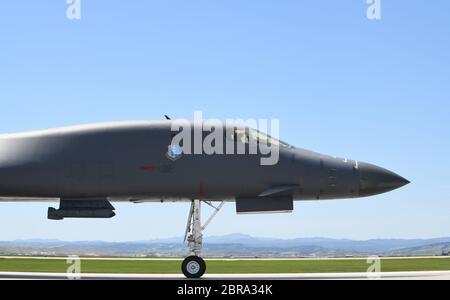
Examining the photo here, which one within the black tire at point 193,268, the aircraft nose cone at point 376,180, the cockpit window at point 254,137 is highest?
the cockpit window at point 254,137

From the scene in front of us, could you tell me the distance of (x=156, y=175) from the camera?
758 inches

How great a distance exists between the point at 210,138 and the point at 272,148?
1.92m

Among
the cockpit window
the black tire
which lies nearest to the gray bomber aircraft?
the black tire

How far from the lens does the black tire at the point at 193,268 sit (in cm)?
1905

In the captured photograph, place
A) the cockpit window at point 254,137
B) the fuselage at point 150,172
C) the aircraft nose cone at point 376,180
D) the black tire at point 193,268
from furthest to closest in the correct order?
the cockpit window at point 254,137 < the aircraft nose cone at point 376,180 < the fuselage at point 150,172 < the black tire at point 193,268

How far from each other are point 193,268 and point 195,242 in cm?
82

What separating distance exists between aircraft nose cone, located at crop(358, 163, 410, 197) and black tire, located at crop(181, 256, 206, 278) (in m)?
5.24

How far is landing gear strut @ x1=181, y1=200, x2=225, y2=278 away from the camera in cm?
1911

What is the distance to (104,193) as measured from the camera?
1927 centimetres

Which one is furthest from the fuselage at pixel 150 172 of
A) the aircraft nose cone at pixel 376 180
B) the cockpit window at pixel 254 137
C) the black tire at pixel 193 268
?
the black tire at pixel 193 268

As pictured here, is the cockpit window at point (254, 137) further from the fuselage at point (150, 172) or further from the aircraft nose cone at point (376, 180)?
the aircraft nose cone at point (376, 180)
